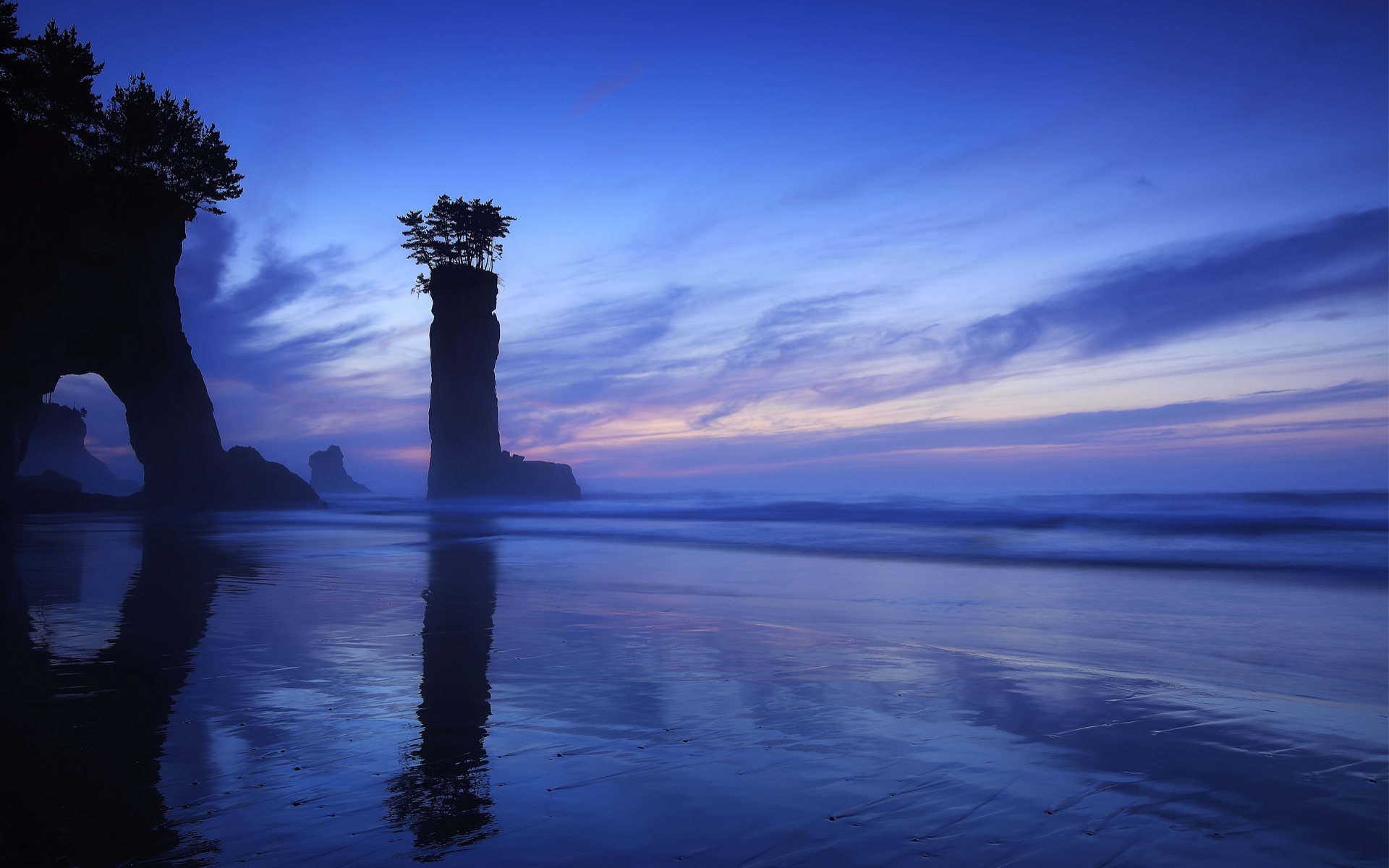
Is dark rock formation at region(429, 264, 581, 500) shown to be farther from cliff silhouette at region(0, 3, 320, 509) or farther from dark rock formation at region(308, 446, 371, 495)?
dark rock formation at region(308, 446, 371, 495)

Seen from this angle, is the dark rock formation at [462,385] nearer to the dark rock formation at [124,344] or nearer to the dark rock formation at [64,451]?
the dark rock formation at [124,344]

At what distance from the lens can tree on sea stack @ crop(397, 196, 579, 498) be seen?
5747cm

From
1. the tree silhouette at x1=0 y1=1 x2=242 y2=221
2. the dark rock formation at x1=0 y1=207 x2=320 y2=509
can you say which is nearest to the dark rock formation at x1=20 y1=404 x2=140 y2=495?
the dark rock formation at x1=0 y1=207 x2=320 y2=509

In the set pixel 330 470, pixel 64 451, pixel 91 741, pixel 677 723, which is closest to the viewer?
pixel 91 741

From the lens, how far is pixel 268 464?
39969 millimetres

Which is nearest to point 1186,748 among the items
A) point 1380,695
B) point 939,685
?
point 939,685

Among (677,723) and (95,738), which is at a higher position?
(95,738)

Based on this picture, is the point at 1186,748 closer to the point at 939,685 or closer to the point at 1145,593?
the point at 939,685

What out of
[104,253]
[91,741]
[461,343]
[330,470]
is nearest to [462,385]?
[461,343]

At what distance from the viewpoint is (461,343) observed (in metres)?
57.6

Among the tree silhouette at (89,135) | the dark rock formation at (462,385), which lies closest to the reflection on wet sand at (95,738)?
the tree silhouette at (89,135)

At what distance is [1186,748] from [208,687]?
584cm

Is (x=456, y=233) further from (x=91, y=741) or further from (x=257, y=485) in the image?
(x=91, y=741)

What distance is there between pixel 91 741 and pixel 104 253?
3472 cm
